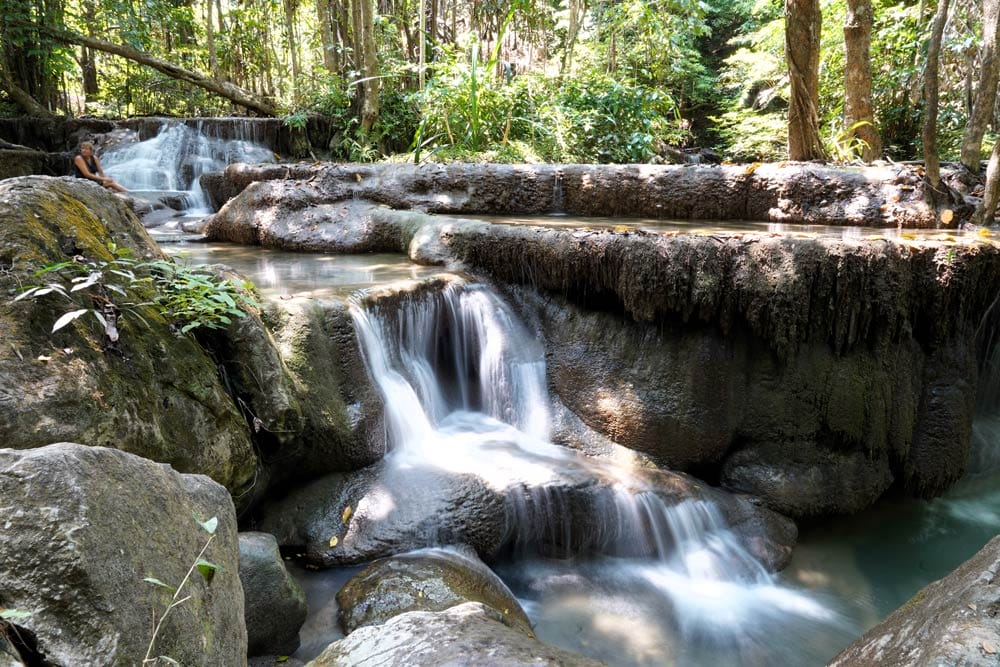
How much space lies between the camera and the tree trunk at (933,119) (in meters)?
6.59

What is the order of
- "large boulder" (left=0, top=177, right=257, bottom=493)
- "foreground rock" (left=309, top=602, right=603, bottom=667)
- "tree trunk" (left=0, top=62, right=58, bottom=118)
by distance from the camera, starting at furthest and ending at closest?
"tree trunk" (left=0, top=62, right=58, bottom=118) < "large boulder" (left=0, top=177, right=257, bottom=493) < "foreground rock" (left=309, top=602, right=603, bottom=667)

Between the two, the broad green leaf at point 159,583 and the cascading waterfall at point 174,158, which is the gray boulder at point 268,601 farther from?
the cascading waterfall at point 174,158

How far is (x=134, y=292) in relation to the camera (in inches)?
125


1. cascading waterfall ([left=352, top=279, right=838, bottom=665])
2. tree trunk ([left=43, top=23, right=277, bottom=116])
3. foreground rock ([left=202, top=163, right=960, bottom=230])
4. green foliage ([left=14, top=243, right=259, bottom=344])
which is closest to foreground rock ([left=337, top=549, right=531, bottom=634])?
cascading waterfall ([left=352, top=279, right=838, bottom=665])

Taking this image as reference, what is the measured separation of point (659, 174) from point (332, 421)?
5.14m

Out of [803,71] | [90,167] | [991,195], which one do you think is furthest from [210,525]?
[90,167]

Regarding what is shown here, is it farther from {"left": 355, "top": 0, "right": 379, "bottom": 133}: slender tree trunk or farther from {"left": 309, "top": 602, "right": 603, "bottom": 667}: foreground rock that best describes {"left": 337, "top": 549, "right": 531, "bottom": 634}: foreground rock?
{"left": 355, "top": 0, "right": 379, "bottom": 133}: slender tree trunk

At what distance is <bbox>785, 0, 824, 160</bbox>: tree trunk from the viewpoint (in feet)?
25.7

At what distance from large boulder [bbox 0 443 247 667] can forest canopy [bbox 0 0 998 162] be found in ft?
26.7

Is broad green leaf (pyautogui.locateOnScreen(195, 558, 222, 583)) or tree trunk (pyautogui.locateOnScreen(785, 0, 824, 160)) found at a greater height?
tree trunk (pyautogui.locateOnScreen(785, 0, 824, 160))

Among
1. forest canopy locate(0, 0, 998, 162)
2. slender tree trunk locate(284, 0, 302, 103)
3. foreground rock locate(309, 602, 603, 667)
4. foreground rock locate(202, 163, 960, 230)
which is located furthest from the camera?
slender tree trunk locate(284, 0, 302, 103)

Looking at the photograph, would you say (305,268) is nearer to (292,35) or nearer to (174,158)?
(174,158)

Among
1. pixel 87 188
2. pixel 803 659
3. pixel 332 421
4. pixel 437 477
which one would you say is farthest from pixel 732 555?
pixel 87 188

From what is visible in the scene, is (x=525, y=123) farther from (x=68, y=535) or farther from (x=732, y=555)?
(x=68, y=535)
